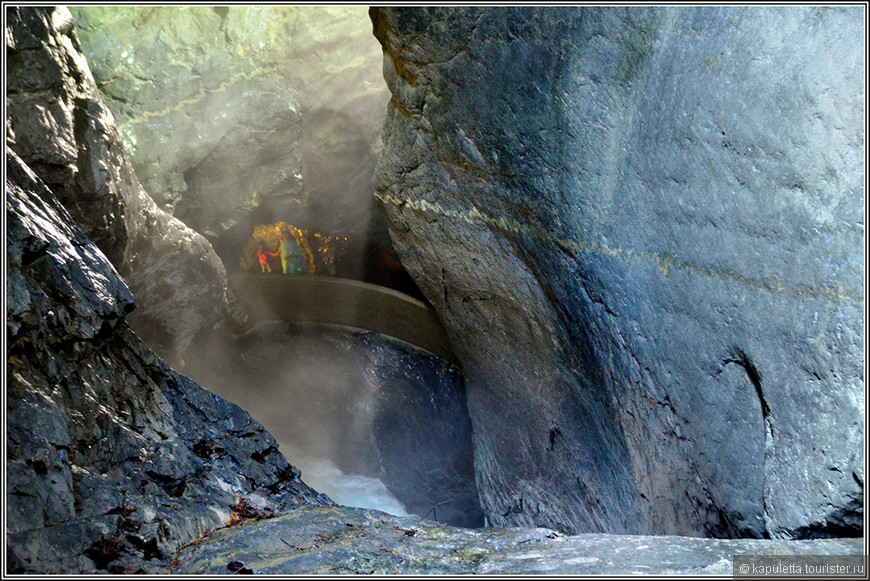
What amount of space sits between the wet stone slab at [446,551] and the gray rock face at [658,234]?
1.19 feet

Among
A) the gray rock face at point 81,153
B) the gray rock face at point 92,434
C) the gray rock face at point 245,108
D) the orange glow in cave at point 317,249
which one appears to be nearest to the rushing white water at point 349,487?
the orange glow in cave at point 317,249

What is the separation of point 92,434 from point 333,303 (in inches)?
173

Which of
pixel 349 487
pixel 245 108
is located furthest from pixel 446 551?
pixel 245 108

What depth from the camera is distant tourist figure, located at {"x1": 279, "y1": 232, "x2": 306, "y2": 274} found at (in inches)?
277

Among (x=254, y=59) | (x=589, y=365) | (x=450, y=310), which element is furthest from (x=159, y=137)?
(x=589, y=365)

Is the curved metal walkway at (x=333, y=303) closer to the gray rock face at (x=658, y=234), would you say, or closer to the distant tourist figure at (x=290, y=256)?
the distant tourist figure at (x=290, y=256)

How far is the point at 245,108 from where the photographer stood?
6.13 m

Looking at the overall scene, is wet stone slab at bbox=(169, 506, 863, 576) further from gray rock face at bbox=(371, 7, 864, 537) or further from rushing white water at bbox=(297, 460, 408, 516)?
rushing white water at bbox=(297, 460, 408, 516)

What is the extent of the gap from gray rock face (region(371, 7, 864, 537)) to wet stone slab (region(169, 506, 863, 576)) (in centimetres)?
36

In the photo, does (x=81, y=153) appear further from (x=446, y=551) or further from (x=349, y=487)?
(x=349, y=487)

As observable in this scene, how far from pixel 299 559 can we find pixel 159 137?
485 centimetres

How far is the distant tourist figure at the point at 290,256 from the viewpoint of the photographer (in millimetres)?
7039

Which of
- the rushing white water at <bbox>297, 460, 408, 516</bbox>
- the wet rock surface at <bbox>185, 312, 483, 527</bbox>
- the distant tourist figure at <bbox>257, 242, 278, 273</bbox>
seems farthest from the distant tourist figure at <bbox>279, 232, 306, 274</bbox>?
the rushing white water at <bbox>297, 460, 408, 516</bbox>

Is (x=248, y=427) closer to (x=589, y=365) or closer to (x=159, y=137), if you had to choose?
(x=589, y=365)
